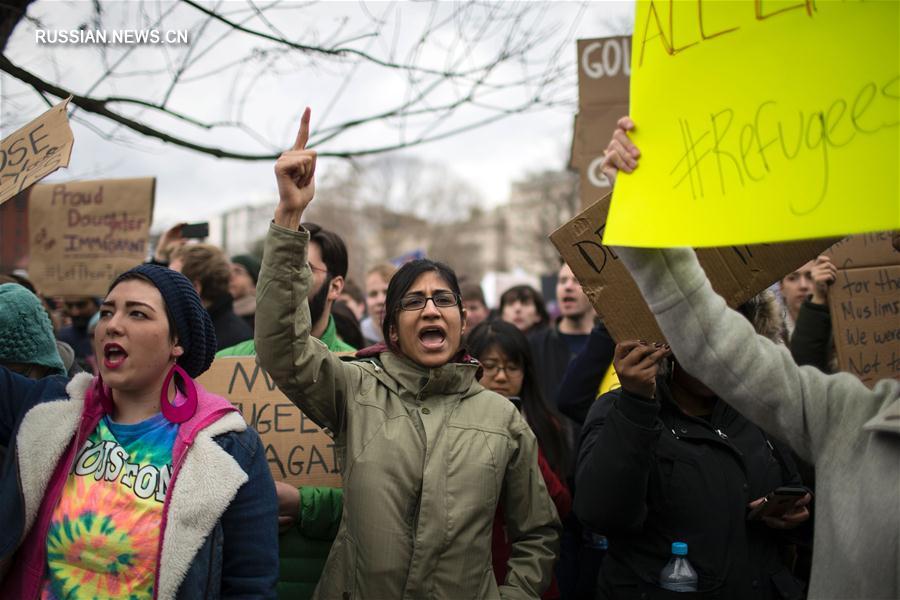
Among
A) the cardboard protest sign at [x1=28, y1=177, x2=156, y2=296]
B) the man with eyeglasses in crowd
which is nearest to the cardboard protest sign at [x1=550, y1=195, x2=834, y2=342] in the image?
the cardboard protest sign at [x1=28, y1=177, x2=156, y2=296]

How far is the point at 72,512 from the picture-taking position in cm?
207

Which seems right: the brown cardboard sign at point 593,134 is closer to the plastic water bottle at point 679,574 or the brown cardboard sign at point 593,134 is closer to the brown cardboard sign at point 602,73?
the brown cardboard sign at point 602,73

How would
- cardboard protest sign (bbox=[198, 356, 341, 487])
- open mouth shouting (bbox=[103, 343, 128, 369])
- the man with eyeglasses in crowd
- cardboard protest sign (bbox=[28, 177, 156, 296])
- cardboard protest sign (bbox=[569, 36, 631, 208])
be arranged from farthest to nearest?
the man with eyeglasses in crowd
cardboard protest sign (bbox=[569, 36, 631, 208])
cardboard protest sign (bbox=[28, 177, 156, 296])
cardboard protest sign (bbox=[198, 356, 341, 487])
open mouth shouting (bbox=[103, 343, 128, 369])

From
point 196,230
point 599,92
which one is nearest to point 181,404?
point 196,230

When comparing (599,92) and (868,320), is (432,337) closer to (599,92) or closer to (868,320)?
(868,320)

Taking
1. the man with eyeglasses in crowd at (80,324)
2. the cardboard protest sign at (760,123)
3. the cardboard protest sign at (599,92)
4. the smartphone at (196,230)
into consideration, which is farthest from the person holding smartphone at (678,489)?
the man with eyeglasses in crowd at (80,324)

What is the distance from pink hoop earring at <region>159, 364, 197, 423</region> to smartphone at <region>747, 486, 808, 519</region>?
1.71 meters

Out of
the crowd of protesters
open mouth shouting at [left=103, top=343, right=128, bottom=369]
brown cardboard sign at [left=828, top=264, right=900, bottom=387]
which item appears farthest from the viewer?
brown cardboard sign at [left=828, top=264, right=900, bottom=387]

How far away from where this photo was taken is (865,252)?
3.43 m

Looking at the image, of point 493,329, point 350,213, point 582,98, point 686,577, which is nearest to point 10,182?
point 493,329

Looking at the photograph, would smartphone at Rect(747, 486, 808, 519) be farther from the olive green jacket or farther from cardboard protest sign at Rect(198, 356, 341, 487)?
cardboard protest sign at Rect(198, 356, 341, 487)

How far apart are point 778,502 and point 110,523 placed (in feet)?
6.24

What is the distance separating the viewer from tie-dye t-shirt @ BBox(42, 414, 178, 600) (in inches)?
79.6

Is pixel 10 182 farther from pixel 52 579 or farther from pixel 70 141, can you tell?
pixel 52 579
